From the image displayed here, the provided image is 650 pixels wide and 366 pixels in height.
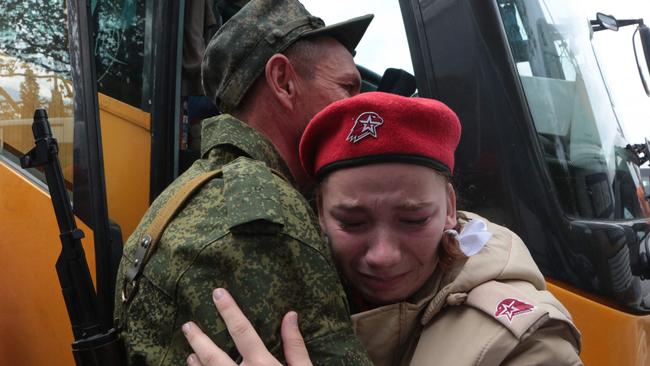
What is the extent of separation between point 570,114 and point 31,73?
1.66 meters

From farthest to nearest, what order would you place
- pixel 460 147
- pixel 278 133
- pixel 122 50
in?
pixel 122 50 < pixel 460 147 < pixel 278 133

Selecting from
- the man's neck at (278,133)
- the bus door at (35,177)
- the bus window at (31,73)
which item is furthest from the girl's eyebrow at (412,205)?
the bus window at (31,73)

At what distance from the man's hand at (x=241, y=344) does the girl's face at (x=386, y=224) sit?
220mm

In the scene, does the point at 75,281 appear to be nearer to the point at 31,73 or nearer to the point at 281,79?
the point at 281,79

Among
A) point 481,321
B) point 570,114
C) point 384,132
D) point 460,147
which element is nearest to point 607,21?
point 570,114

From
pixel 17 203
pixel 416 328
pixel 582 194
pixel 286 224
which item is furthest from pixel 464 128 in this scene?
pixel 17 203

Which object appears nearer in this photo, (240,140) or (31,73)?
(240,140)

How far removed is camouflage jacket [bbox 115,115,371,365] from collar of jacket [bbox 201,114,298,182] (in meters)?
0.19

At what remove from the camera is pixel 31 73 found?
2.04 m

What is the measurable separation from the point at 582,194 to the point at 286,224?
1.06 meters

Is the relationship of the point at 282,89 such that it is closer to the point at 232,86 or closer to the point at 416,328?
the point at 232,86

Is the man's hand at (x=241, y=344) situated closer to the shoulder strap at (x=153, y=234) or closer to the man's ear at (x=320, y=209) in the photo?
the shoulder strap at (x=153, y=234)

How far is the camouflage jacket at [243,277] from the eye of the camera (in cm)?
107

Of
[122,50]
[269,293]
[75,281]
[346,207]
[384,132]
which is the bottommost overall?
[75,281]
